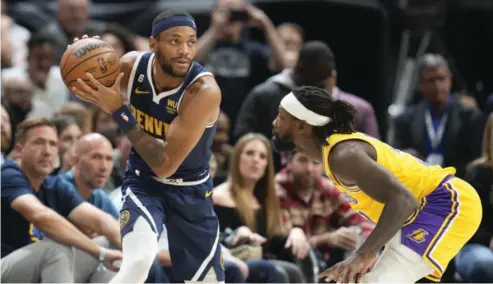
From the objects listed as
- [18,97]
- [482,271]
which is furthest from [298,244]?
[18,97]

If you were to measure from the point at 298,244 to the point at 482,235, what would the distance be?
1.40 metres

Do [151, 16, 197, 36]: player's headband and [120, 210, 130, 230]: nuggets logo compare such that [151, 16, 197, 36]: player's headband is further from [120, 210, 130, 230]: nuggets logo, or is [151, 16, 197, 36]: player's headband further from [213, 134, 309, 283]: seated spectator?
[213, 134, 309, 283]: seated spectator

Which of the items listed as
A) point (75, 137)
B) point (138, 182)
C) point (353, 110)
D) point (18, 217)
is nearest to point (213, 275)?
point (138, 182)

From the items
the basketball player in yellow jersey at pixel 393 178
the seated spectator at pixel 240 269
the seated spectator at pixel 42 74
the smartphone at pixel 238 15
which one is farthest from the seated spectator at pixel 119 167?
the basketball player in yellow jersey at pixel 393 178

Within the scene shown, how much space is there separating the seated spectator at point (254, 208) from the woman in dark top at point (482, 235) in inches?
45.3

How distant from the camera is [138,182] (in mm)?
5305

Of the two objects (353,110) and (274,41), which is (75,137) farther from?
(353,110)

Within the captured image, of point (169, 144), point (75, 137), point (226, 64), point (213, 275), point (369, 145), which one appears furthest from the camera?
point (226, 64)

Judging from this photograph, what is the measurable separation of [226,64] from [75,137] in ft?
6.03

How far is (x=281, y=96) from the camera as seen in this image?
24.5 feet

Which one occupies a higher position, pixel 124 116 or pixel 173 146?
pixel 124 116

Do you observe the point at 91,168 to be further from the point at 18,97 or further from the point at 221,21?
the point at 221,21

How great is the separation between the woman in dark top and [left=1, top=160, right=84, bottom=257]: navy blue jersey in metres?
2.74

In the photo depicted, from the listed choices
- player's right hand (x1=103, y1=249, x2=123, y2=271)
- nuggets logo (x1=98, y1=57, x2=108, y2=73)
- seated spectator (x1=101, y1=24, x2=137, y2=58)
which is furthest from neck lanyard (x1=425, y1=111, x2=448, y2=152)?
nuggets logo (x1=98, y1=57, x2=108, y2=73)
